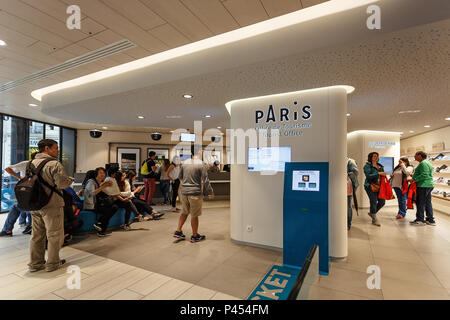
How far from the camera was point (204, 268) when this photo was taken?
3039 mm

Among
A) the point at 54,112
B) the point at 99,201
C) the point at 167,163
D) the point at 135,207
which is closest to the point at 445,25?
the point at 99,201

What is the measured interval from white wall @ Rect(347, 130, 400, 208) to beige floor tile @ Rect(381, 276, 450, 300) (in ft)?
17.4

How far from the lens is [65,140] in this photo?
923 cm

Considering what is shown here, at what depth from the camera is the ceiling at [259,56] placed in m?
2.08

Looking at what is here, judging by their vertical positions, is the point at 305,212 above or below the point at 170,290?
above

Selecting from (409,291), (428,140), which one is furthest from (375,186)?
(428,140)

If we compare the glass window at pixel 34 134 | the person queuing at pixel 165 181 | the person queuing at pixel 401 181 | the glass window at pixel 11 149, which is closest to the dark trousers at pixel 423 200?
the person queuing at pixel 401 181

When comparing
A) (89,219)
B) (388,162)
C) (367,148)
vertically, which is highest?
(367,148)

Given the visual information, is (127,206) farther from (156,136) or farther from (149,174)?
(156,136)

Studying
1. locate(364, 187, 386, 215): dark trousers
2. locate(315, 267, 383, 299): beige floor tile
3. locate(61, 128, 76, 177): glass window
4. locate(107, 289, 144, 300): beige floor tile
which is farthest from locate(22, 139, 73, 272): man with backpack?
locate(61, 128, 76, 177): glass window

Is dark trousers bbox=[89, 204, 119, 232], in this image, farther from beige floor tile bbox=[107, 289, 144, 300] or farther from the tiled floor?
beige floor tile bbox=[107, 289, 144, 300]

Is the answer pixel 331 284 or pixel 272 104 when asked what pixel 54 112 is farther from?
pixel 331 284

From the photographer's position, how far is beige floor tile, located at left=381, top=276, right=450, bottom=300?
2395mm

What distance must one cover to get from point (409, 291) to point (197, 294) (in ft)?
7.92
